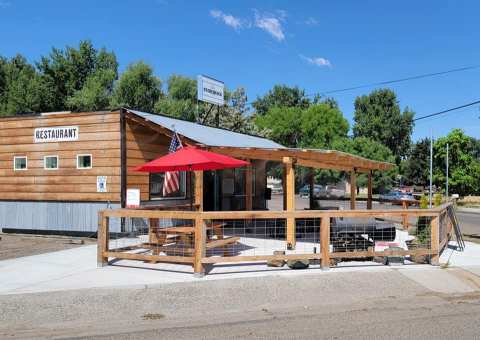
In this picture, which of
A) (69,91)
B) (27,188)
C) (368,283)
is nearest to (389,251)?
(368,283)

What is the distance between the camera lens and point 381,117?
64875 mm

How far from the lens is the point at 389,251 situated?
8.67 metres

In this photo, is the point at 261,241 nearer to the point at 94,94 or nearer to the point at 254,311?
the point at 254,311

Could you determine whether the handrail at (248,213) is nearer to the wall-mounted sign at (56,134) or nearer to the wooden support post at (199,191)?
the wooden support post at (199,191)

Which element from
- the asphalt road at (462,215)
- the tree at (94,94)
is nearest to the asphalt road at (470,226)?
the asphalt road at (462,215)

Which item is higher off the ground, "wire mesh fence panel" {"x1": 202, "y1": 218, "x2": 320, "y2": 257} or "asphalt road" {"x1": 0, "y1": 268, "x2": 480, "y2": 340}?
"wire mesh fence panel" {"x1": 202, "y1": 218, "x2": 320, "y2": 257}

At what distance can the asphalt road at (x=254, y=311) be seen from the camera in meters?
5.09

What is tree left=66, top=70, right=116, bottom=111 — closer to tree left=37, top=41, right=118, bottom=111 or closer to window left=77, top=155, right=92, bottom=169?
tree left=37, top=41, right=118, bottom=111

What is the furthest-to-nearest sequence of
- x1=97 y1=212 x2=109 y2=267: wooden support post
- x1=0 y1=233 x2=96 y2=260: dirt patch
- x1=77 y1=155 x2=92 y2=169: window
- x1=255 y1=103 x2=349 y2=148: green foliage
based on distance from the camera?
x1=255 y1=103 x2=349 y2=148: green foliage, x1=77 y1=155 x2=92 y2=169: window, x1=0 y1=233 x2=96 y2=260: dirt patch, x1=97 y1=212 x2=109 y2=267: wooden support post

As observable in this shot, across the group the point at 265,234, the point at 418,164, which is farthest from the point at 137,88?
the point at 418,164

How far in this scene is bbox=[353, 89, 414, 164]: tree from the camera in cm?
6500

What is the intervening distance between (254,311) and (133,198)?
6.64 m

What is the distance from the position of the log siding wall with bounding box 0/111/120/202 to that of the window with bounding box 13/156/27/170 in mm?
120

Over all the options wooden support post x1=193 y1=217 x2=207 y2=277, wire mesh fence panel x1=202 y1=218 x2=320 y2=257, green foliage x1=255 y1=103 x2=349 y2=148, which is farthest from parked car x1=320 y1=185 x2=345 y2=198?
wooden support post x1=193 y1=217 x2=207 y2=277
